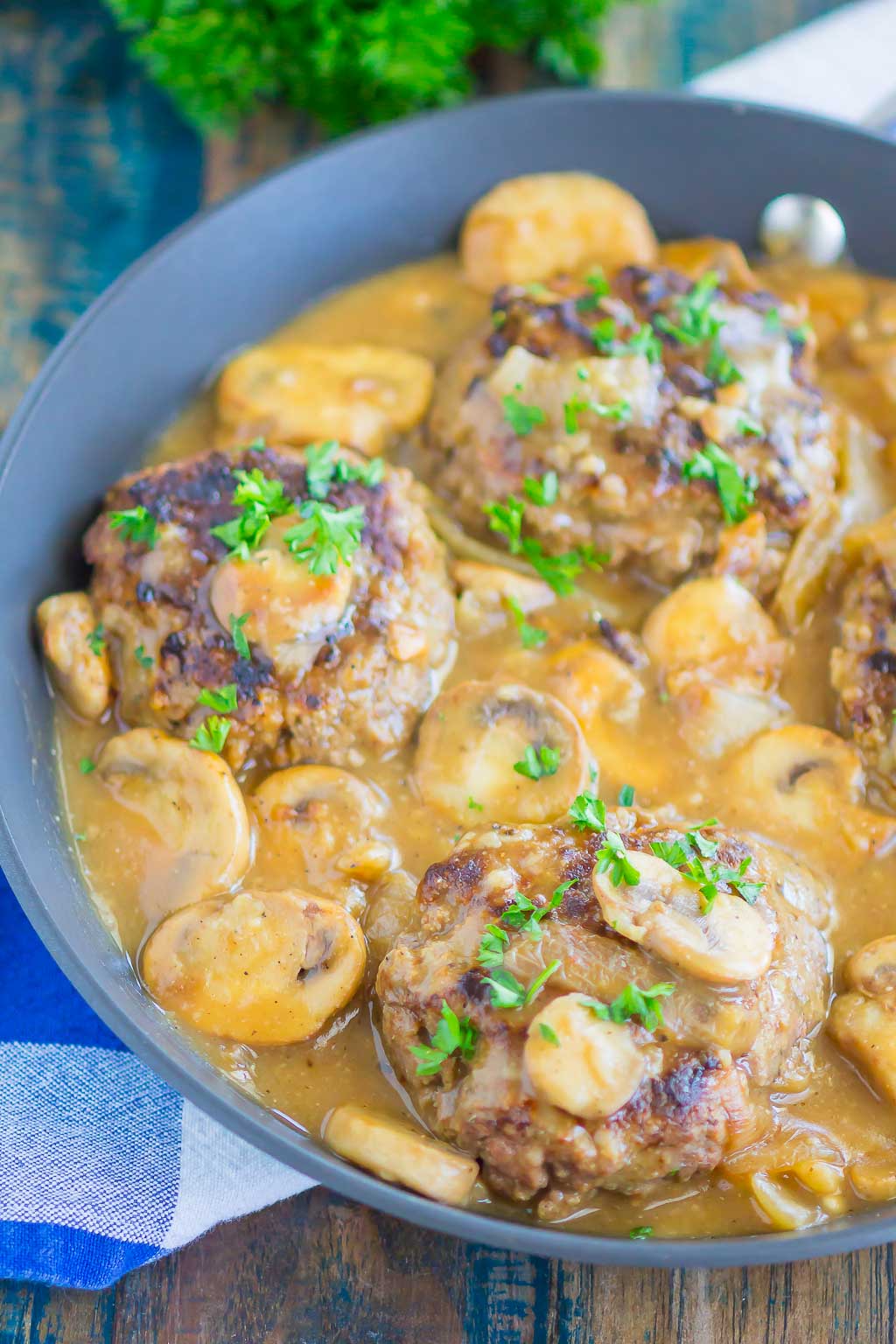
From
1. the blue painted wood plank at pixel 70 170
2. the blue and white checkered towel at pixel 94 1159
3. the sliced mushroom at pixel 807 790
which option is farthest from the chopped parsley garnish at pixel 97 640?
the sliced mushroom at pixel 807 790

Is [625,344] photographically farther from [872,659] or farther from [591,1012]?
[591,1012]

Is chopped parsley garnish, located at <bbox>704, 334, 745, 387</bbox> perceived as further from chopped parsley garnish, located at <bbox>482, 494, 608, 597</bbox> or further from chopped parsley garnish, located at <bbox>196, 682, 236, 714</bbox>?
chopped parsley garnish, located at <bbox>196, 682, 236, 714</bbox>

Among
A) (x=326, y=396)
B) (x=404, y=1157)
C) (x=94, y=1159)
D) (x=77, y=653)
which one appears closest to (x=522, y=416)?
(x=326, y=396)

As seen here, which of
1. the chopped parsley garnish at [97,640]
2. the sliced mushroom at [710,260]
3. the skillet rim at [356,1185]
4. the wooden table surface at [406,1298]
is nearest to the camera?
the skillet rim at [356,1185]

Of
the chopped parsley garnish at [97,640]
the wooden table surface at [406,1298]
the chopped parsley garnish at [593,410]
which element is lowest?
the wooden table surface at [406,1298]

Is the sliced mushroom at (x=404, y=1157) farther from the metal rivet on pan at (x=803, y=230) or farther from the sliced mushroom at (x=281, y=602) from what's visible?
the metal rivet on pan at (x=803, y=230)

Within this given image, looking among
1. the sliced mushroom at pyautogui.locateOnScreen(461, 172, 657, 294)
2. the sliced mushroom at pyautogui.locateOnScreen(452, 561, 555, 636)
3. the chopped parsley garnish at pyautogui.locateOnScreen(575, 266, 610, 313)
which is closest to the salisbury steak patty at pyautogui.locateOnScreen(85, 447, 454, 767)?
the sliced mushroom at pyautogui.locateOnScreen(452, 561, 555, 636)

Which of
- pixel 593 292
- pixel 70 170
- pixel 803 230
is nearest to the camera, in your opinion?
pixel 593 292

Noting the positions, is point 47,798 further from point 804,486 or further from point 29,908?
point 804,486
